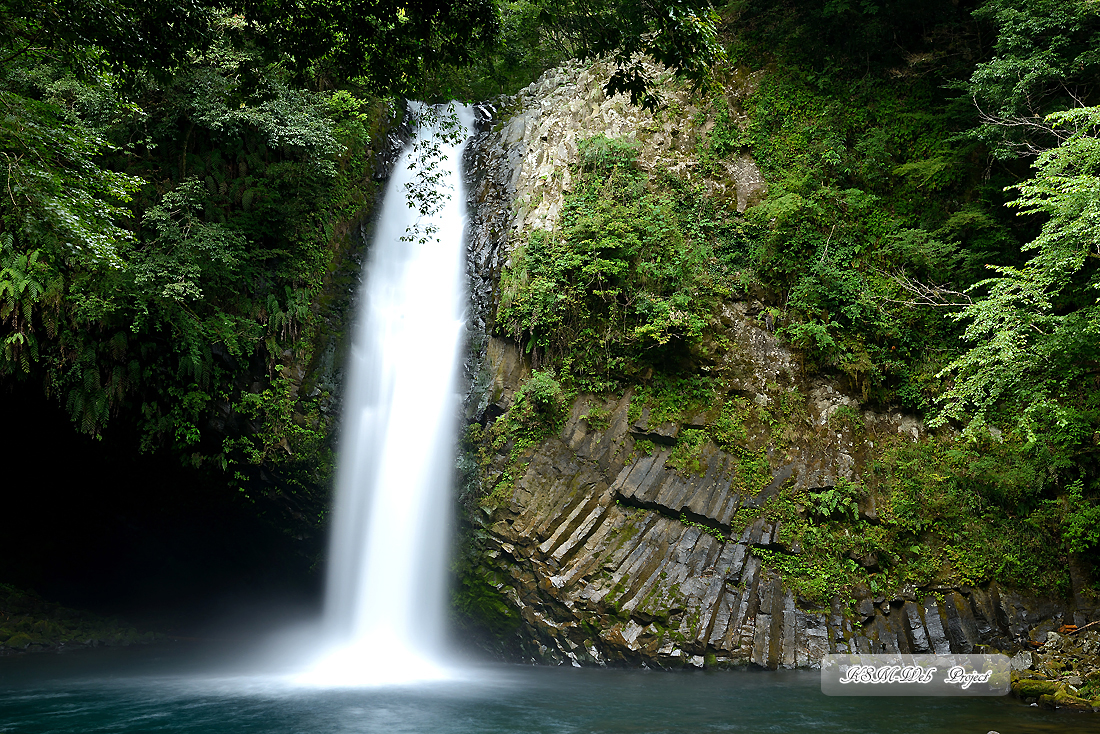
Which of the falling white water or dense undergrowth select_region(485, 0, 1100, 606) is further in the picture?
the falling white water

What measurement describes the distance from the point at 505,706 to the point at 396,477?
531cm

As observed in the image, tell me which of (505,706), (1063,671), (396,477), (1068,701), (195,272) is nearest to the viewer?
(1068,701)

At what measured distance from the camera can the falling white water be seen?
480 inches

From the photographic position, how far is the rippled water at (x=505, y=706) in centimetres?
775

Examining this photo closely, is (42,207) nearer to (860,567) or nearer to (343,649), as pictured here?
(343,649)

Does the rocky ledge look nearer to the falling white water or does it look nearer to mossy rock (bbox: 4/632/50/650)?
the falling white water

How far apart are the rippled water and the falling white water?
1.44 m

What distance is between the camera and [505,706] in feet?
29.3

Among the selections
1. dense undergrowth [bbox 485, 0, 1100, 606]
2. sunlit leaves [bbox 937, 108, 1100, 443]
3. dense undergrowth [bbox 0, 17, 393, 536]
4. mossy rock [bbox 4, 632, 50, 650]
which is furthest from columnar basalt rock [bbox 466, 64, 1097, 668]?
mossy rock [bbox 4, 632, 50, 650]

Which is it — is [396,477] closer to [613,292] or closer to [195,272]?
[195,272]

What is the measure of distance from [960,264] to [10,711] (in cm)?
1694

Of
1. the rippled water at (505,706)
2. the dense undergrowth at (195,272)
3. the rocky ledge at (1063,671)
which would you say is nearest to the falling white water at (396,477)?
the dense undergrowth at (195,272)

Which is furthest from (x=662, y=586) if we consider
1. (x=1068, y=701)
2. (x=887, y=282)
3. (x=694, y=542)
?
(x=887, y=282)

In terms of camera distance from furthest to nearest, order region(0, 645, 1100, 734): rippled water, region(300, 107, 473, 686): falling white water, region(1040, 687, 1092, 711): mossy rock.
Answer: region(300, 107, 473, 686): falling white water
region(1040, 687, 1092, 711): mossy rock
region(0, 645, 1100, 734): rippled water
